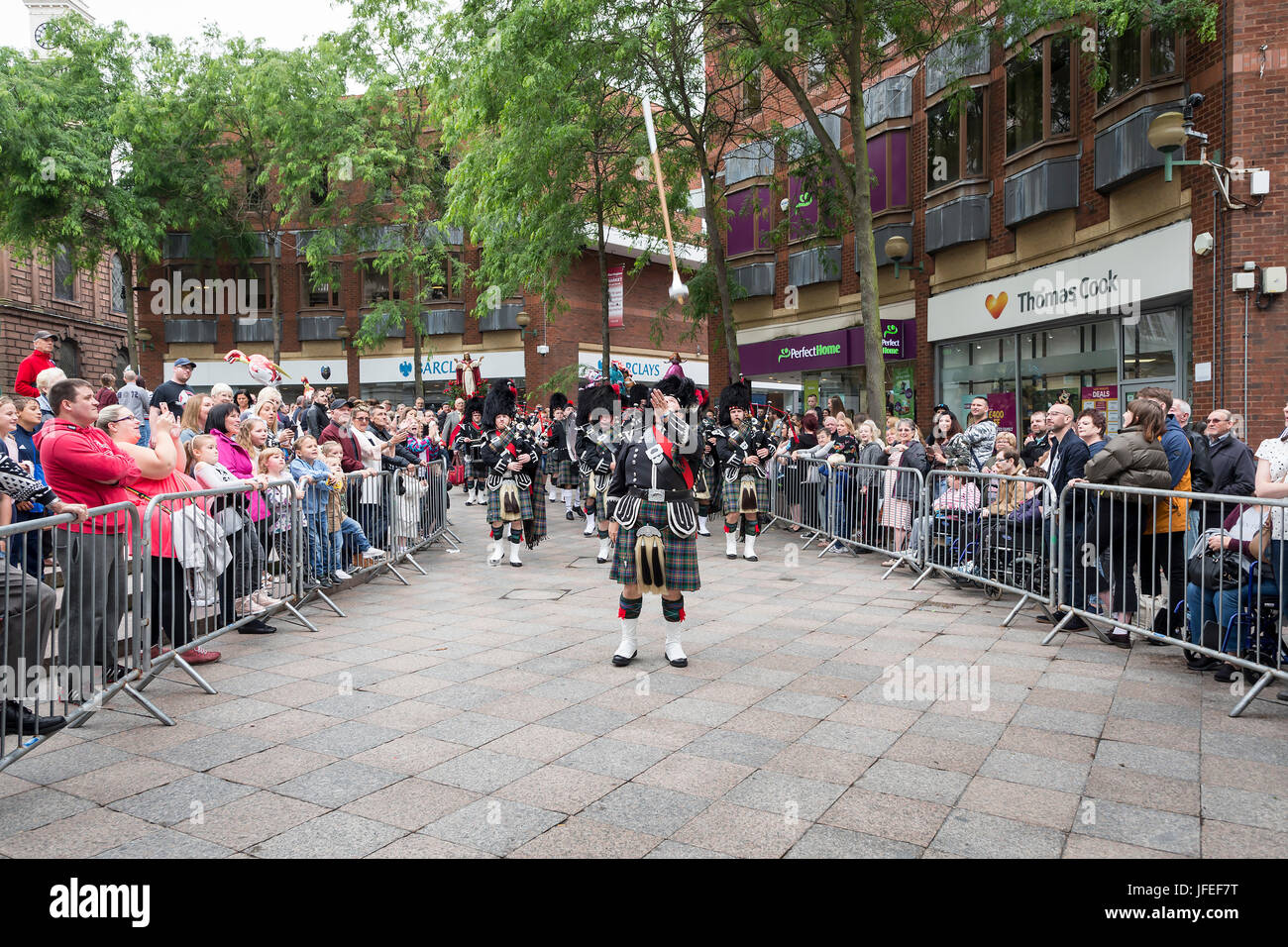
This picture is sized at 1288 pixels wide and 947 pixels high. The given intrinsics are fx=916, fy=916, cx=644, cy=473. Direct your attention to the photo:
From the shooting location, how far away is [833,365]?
856 inches

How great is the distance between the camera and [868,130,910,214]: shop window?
19625 mm

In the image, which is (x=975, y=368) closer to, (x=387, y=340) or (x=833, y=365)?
(x=833, y=365)

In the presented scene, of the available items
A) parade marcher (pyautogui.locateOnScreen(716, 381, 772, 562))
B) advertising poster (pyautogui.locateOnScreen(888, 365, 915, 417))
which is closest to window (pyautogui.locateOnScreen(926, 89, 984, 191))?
advertising poster (pyautogui.locateOnScreen(888, 365, 915, 417))

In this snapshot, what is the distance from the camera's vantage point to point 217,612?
269 inches

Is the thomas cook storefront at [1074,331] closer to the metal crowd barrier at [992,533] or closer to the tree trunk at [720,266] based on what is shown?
the tree trunk at [720,266]

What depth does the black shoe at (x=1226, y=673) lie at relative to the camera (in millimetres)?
5930

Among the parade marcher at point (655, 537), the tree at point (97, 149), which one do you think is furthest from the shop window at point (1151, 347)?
the tree at point (97, 149)

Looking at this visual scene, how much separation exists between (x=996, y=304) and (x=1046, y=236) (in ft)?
5.42

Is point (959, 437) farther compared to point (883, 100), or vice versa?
point (883, 100)

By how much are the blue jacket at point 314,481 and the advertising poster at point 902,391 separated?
13.9 metres

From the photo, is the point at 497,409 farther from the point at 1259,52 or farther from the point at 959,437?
the point at 1259,52

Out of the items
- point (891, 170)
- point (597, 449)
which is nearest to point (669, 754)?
point (597, 449)
